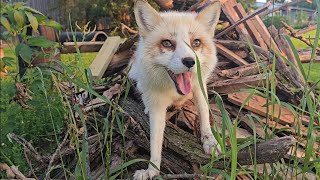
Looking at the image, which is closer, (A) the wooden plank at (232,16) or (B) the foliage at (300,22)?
(A) the wooden plank at (232,16)

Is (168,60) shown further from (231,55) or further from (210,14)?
(231,55)

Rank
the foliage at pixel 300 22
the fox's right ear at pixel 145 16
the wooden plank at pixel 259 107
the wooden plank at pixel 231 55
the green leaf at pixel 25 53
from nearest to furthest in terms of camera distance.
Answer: the fox's right ear at pixel 145 16 → the green leaf at pixel 25 53 → the wooden plank at pixel 259 107 → the wooden plank at pixel 231 55 → the foliage at pixel 300 22

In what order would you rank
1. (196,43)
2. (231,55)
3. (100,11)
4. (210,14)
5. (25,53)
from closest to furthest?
1. (196,43)
2. (210,14)
3. (25,53)
4. (231,55)
5. (100,11)

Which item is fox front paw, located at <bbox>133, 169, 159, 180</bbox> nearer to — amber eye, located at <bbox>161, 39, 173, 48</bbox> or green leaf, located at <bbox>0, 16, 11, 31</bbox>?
amber eye, located at <bbox>161, 39, 173, 48</bbox>

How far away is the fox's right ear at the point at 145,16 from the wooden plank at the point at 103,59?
134 cm

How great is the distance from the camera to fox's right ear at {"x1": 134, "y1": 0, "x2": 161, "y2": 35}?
2.35 meters

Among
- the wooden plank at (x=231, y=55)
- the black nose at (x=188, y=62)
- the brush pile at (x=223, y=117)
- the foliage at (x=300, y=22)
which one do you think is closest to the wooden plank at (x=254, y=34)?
the brush pile at (x=223, y=117)

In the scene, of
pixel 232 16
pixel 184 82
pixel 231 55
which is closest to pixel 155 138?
pixel 184 82

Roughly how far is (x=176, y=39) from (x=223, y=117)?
651mm

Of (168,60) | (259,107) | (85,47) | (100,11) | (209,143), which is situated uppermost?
(168,60)

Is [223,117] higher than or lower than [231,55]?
higher

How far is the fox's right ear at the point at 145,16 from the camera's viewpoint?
2348mm

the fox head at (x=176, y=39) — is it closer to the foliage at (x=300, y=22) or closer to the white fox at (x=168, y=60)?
the white fox at (x=168, y=60)

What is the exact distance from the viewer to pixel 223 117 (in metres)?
1.75
